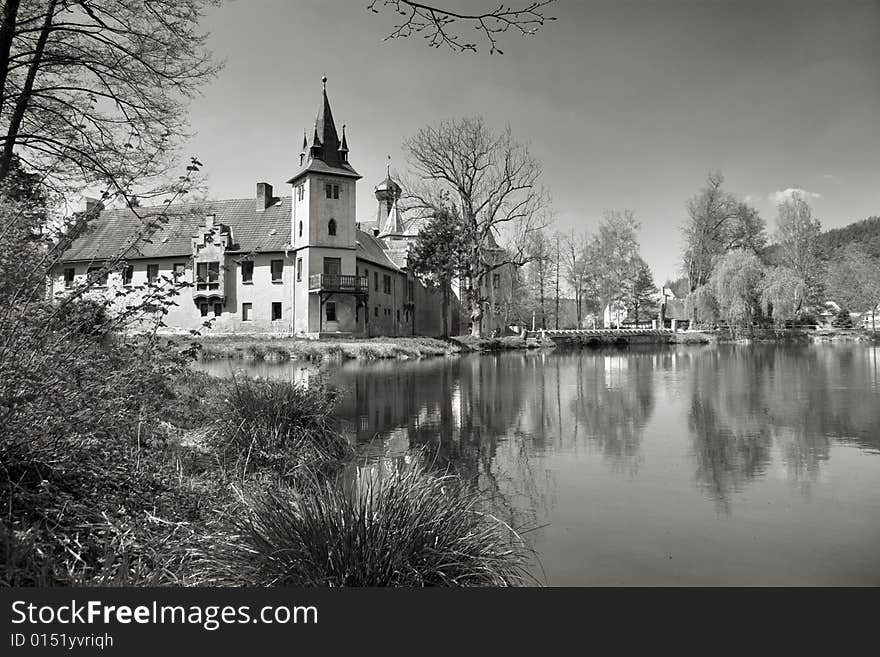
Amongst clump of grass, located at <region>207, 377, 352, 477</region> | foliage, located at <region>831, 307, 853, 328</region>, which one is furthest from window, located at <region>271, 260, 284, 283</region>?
foliage, located at <region>831, 307, 853, 328</region>

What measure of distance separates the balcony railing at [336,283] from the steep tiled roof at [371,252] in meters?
2.62

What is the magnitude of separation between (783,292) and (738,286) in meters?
3.16

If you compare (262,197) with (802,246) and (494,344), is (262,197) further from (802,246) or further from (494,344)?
(802,246)

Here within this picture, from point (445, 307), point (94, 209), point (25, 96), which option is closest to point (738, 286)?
point (445, 307)

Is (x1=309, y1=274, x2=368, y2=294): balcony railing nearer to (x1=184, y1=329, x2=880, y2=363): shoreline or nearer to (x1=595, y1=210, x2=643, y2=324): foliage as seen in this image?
(x1=184, y1=329, x2=880, y2=363): shoreline

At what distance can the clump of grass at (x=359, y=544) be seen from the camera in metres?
2.63

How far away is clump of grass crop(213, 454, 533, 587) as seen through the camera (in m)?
2.63

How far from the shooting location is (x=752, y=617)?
2.18 m

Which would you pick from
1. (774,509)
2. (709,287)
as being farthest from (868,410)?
(709,287)

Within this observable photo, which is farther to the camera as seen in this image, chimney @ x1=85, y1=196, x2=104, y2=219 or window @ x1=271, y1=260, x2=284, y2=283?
window @ x1=271, y1=260, x2=284, y2=283

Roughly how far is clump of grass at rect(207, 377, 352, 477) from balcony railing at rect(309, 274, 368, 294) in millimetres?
29448

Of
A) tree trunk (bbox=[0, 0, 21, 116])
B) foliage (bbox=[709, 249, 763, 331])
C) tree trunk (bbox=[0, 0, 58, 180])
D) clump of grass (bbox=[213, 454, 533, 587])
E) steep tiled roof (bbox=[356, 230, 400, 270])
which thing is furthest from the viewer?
foliage (bbox=[709, 249, 763, 331])

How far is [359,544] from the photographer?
2.68 metres

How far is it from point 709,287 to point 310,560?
48861 millimetres
